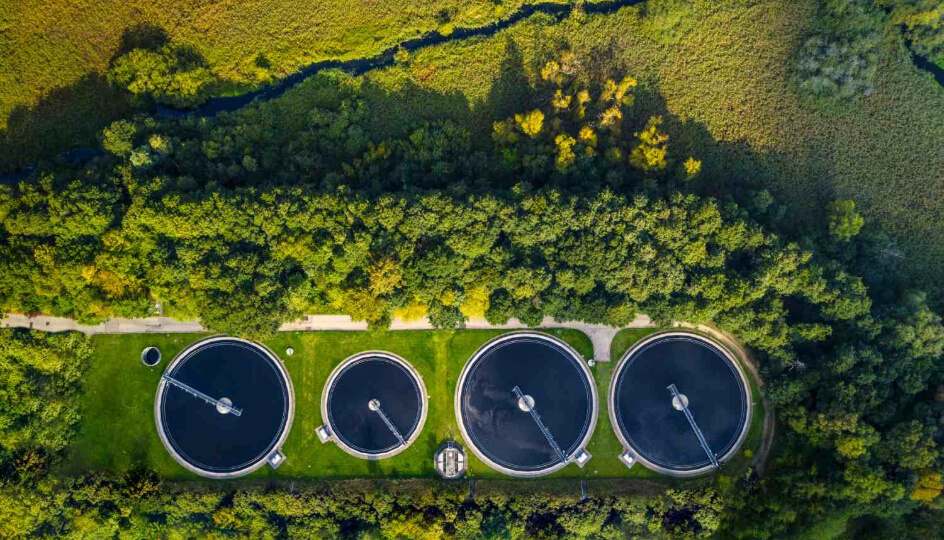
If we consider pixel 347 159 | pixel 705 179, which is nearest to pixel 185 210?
pixel 347 159

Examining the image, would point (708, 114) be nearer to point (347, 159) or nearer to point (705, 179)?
point (705, 179)

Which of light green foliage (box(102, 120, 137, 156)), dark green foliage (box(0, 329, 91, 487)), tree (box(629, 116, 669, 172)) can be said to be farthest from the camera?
tree (box(629, 116, 669, 172))

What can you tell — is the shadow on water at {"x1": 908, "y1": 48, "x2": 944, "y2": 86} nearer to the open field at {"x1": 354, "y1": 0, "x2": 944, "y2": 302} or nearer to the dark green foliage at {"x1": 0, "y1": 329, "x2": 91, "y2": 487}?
the open field at {"x1": 354, "y1": 0, "x2": 944, "y2": 302}

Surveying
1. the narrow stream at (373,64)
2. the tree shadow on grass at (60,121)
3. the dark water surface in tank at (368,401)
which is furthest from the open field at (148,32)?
the dark water surface in tank at (368,401)

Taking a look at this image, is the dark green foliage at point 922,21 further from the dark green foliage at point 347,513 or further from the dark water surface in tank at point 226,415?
the dark water surface in tank at point 226,415

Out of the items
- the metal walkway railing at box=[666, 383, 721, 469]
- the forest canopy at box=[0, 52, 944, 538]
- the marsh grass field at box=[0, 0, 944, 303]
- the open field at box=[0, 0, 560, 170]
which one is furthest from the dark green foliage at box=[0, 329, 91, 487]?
the metal walkway railing at box=[666, 383, 721, 469]

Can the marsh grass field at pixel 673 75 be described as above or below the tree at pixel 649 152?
above
